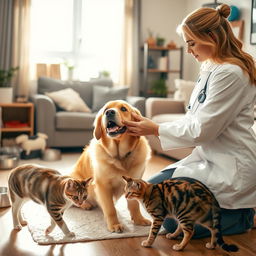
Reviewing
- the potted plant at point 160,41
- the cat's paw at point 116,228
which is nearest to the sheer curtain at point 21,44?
the potted plant at point 160,41

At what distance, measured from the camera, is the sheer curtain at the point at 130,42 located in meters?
6.12

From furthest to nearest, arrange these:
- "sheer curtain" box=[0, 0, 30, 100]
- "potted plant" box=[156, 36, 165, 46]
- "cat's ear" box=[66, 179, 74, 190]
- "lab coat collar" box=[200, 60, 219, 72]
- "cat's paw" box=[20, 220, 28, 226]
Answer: "potted plant" box=[156, 36, 165, 46] < "sheer curtain" box=[0, 0, 30, 100] < "cat's paw" box=[20, 220, 28, 226] < "lab coat collar" box=[200, 60, 219, 72] < "cat's ear" box=[66, 179, 74, 190]

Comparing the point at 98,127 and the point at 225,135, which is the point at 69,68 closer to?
the point at 98,127

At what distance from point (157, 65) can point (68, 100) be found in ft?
7.06

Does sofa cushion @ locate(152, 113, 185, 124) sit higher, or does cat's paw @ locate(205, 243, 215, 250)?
sofa cushion @ locate(152, 113, 185, 124)

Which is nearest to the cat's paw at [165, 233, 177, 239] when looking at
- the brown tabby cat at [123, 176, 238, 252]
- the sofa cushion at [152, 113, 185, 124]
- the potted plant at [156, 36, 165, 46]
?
the brown tabby cat at [123, 176, 238, 252]

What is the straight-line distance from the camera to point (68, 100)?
4953mm

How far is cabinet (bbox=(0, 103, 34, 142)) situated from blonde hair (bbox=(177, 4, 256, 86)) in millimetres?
3222

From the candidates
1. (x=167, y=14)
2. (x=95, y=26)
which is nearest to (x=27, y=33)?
(x=95, y=26)

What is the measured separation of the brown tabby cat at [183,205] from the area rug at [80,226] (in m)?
0.26

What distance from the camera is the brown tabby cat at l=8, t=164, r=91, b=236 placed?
1.79 metres

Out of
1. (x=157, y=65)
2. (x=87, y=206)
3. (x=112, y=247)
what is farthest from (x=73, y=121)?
(x=112, y=247)

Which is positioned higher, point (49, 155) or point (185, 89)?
point (185, 89)

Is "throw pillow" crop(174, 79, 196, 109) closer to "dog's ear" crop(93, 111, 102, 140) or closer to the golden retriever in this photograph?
the golden retriever
